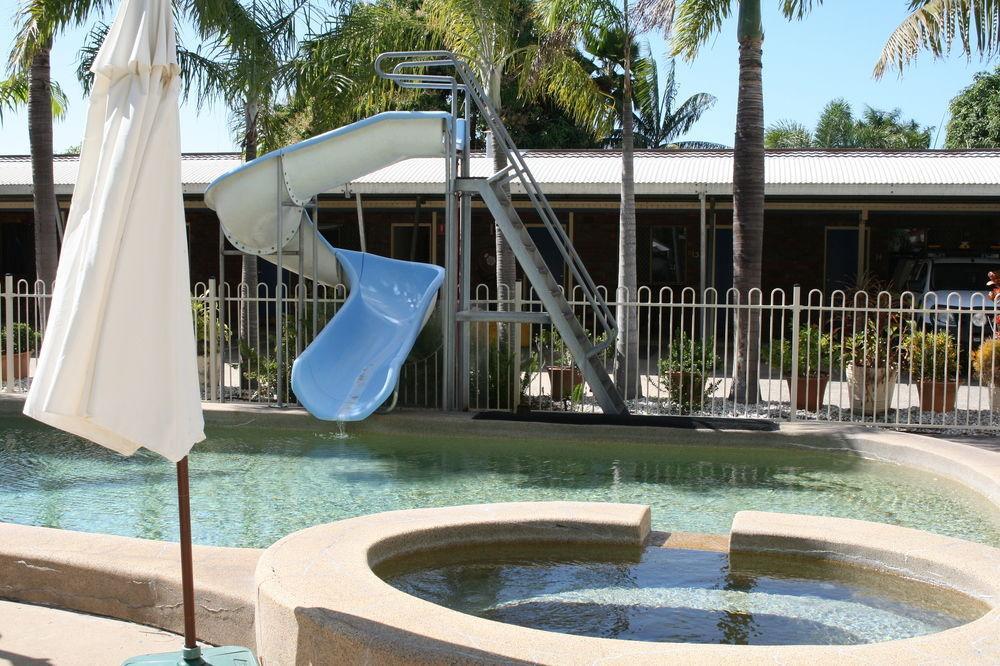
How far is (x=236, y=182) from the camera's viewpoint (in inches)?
453

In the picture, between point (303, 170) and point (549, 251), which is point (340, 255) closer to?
point (303, 170)

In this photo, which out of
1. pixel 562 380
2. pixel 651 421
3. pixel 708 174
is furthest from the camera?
pixel 708 174

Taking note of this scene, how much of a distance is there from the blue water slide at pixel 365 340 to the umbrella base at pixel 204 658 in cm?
584

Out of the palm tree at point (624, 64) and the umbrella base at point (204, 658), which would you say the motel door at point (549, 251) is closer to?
the palm tree at point (624, 64)

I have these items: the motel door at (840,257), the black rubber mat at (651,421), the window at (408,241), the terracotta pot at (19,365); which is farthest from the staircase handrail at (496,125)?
the window at (408,241)

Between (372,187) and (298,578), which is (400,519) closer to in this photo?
(298,578)

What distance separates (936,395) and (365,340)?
6860mm

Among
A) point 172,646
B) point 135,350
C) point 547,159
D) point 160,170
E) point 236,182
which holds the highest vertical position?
point 547,159

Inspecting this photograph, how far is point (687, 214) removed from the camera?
69.2 ft

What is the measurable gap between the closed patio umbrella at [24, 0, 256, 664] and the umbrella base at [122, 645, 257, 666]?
0.02m

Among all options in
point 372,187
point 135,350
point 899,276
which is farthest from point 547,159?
point 135,350

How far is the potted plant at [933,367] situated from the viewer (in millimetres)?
11586

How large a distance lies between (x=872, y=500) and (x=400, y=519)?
440cm

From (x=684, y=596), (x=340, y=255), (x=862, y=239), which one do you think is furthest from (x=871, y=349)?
(x=862, y=239)
